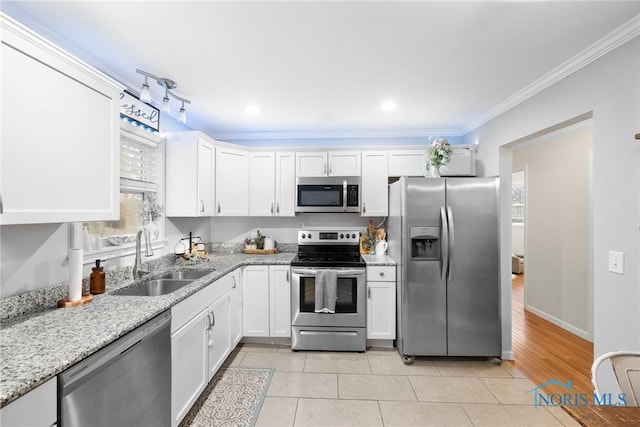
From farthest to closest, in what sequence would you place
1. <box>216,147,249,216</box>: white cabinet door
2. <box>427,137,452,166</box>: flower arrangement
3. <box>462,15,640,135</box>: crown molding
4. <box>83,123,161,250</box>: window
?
<box>216,147,249,216</box>: white cabinet door, <box>427,137,452,166</box>: flower arrangement, <box>83,123,161,250</box>: window, <box>462,15,640,135</box>: crown molding

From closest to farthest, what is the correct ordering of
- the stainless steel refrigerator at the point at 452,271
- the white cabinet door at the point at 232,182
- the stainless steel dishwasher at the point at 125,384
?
the stainless steel dishwasher at the point at 125,384 < the stainless steel refrigerator at the point at 452,271 < the white cabinet door at the point at 232,182

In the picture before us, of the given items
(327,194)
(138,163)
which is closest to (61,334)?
(138,163)

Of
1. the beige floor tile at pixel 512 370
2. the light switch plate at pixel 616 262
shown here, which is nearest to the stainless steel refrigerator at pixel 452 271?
the beige floor tile at pixel 512 370

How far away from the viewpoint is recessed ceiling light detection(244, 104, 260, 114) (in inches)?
112

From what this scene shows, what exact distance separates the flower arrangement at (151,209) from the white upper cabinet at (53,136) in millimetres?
970

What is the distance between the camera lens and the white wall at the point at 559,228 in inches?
135

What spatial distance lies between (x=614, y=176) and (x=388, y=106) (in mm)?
1765

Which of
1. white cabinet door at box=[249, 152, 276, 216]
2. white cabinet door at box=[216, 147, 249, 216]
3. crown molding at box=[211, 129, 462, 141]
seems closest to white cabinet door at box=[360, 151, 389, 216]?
crown molding at box=[211, 129, 462, 141]

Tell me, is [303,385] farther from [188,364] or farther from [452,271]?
[452,271]

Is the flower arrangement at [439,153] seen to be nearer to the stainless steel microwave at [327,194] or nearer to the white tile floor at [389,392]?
the stainless steel microwave at [327,194]

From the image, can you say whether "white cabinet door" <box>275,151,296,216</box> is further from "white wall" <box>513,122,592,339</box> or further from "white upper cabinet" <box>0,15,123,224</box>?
"white wall" <box>513,122,592,339</box>

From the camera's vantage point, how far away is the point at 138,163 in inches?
98.7

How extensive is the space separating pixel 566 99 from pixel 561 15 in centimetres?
77

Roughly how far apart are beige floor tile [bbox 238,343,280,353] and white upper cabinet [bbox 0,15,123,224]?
2100mm
